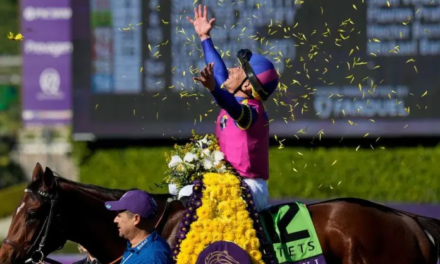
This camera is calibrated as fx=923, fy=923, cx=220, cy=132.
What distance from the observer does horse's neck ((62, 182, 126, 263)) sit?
5.23m

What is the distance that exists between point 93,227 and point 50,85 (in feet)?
44.8

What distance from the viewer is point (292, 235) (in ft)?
17.1

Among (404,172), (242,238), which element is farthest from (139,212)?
(404,172)

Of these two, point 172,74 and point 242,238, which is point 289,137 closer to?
point 172,74

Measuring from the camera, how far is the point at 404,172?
1271 centimetres

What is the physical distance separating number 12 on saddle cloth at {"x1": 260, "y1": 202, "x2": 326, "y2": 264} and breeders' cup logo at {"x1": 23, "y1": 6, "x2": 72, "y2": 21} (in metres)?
13.4

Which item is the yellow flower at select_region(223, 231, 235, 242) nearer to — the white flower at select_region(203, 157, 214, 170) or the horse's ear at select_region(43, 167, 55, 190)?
the white flower at select_region(203, 157, 214, 170)

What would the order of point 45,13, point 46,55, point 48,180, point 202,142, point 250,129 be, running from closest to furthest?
point 48,180
point 250,129
point 202,142
point 45,13
point 46,55

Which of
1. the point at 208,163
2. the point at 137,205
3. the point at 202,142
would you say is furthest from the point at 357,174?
the point at 137,205

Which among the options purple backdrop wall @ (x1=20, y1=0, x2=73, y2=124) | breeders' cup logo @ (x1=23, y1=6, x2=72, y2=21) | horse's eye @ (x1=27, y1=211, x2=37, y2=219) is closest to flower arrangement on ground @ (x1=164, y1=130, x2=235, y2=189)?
horse's eye @ (x1=27, y1=211, x2=37, y2=219)

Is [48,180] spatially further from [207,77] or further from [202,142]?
[207,77]

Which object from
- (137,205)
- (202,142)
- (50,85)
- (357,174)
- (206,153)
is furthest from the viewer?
(50,85)

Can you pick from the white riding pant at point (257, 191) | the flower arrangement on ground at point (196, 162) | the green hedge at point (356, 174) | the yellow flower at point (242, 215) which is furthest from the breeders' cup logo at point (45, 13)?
the yellow flower at point (242, 215)

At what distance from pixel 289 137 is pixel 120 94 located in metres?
2.40
